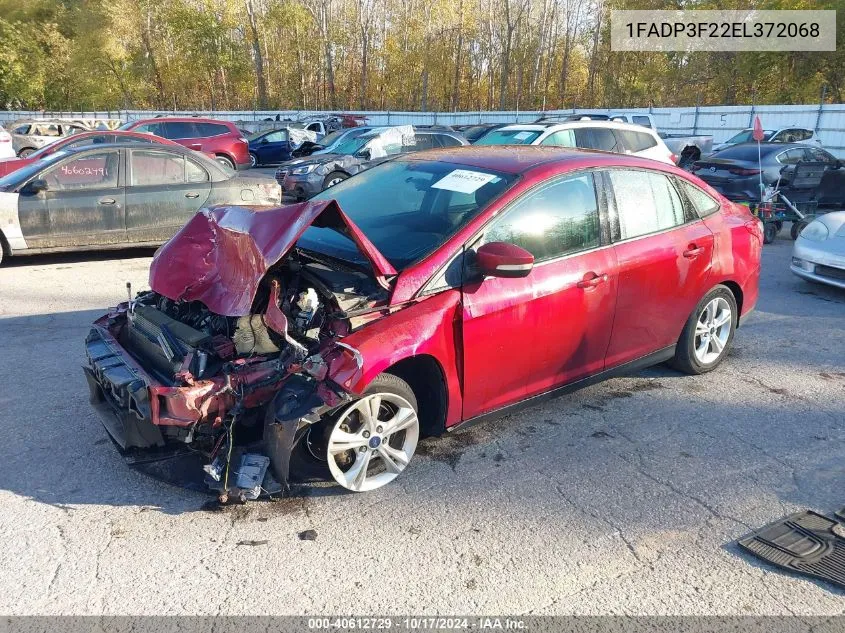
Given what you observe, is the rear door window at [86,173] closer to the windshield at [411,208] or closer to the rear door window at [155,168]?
the rear door window at [155,168]

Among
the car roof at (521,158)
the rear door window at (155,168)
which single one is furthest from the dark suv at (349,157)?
the car roof at (521,158)

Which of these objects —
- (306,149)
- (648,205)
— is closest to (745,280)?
(648,205)

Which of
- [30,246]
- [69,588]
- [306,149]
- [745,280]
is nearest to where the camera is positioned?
[69,588]

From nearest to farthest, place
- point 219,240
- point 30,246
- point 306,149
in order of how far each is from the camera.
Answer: point 219,240 < point 30,246 < point 306,149

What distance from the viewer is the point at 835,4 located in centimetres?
3297

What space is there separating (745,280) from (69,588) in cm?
491

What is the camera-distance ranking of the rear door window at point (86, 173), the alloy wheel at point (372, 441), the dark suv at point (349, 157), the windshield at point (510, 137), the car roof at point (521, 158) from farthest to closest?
the dark suv at point (349, 157)
the windshield at point (510, 137)
the rear door window at point (86, 173)
the car roof at point (521, 158)
the alloy wheel at point (372, 441)

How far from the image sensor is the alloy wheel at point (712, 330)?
5012 mm

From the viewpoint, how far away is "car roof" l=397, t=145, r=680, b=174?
163 inches

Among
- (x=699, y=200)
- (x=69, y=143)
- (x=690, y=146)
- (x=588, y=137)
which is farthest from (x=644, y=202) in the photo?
(x=690, y=146)

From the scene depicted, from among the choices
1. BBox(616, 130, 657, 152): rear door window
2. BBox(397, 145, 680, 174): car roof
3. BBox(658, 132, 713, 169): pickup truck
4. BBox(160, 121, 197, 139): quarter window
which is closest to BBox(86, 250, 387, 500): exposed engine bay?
BBox(397, 145, 680, 174): car roof

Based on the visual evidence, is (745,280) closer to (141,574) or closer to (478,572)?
(478,572)

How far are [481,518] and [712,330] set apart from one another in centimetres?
284

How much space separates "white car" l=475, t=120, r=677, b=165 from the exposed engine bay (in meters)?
7.73
